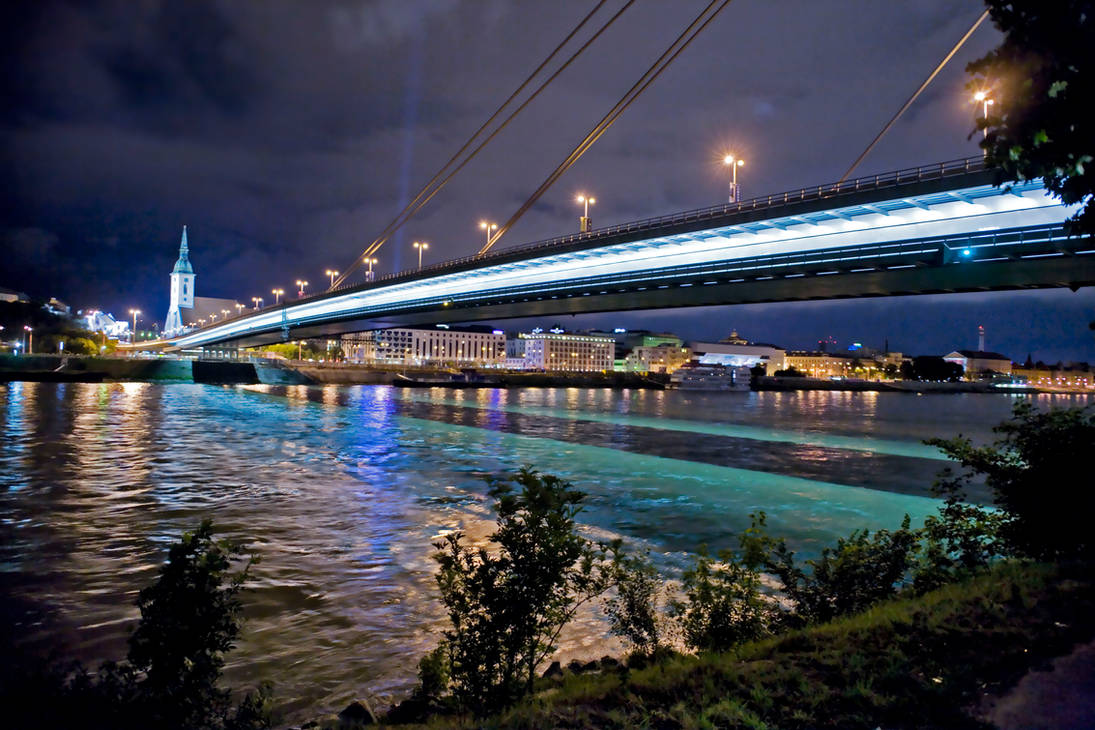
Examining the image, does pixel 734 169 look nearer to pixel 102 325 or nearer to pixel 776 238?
pixel 776 238

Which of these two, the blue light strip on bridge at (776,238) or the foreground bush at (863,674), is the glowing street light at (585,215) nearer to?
the blue light strip on bridge at (776,238)

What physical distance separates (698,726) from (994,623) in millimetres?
2870

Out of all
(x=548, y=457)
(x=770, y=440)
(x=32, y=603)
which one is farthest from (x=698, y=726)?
(x=770, y=440)

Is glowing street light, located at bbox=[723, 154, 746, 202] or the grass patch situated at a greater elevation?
glowing street light, located at bbox=[723, 154, 746, 202]

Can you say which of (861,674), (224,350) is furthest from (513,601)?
(224,350)

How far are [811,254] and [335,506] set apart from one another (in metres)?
27.3

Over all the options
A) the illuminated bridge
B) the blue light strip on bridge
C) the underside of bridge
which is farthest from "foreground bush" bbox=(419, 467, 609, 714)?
the illuminated bridge

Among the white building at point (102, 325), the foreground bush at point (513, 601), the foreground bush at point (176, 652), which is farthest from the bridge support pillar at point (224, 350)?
the foreground bush at point (513, 601)

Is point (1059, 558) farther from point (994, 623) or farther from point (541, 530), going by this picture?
point (541, 530)

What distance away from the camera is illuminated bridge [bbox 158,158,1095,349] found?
81.1ft

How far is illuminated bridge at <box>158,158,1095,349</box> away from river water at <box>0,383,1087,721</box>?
28.2 feet

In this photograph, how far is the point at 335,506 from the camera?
14.0m

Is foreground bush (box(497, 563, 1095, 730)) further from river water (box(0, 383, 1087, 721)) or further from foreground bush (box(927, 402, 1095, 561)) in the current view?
river water (box(0, 383, 1087, 721))

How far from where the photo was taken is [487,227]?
234 feet
